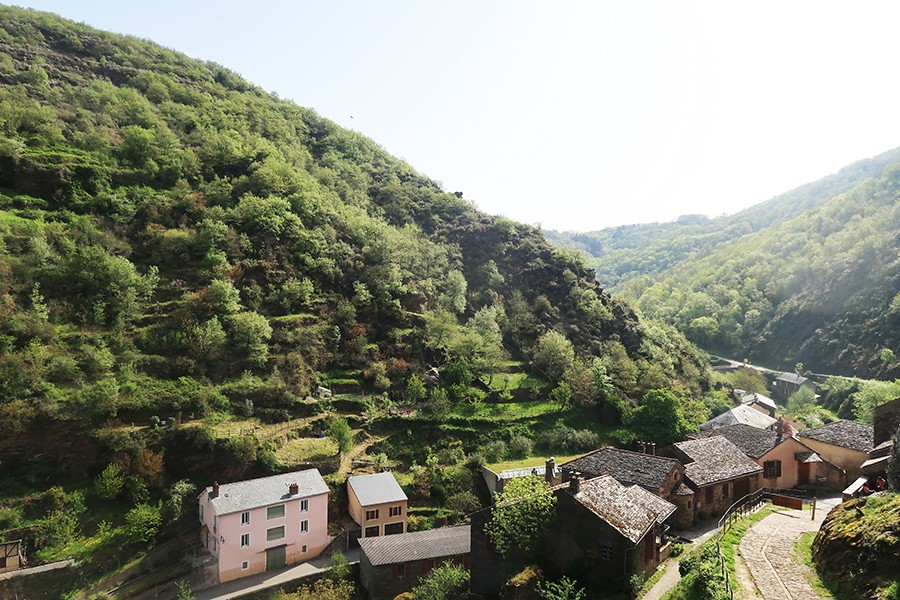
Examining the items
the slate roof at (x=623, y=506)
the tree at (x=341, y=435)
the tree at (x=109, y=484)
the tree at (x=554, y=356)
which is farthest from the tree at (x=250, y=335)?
the tree at (x=554, y=356)

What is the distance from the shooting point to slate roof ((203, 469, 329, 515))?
104 ft

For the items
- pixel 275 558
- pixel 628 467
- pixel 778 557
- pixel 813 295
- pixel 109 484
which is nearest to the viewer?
pixel 778 557

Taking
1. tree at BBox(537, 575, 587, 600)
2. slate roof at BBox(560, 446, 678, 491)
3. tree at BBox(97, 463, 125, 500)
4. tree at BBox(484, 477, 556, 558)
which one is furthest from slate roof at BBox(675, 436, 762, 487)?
tree at BBox(97, 463, 125, 500)

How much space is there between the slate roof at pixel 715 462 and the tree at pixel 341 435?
25187mm

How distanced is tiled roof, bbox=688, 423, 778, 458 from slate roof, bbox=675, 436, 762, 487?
1.35 metres

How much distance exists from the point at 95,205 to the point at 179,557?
1405 inches

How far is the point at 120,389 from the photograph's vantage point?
35.1 m

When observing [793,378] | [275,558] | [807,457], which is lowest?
[275,558]

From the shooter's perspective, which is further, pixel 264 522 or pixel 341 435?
pixel 341 435

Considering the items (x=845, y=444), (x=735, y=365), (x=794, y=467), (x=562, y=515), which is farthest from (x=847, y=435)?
(x=735, y=365)

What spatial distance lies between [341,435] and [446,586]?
1456cm

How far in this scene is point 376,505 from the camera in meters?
35.3

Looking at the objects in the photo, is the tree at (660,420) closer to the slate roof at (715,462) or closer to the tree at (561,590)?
the slate roof at (715,462)

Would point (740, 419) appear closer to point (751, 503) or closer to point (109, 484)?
point (751, 503)
